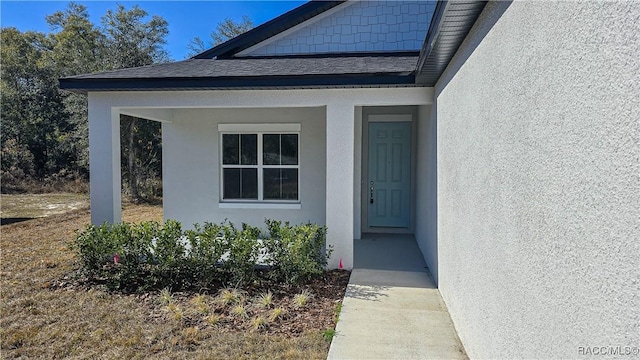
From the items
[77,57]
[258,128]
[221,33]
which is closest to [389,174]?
[258,128]

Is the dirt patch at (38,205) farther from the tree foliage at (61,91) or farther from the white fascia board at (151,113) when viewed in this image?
the white fascia board at (151,113)

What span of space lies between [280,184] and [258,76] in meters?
3.37

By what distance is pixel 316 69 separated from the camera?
705 centimetres

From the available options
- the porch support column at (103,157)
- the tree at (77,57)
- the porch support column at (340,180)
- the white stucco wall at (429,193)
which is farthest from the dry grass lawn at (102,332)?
the tree at (77,57)

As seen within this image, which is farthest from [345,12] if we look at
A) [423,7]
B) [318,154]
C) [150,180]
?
[150,180]

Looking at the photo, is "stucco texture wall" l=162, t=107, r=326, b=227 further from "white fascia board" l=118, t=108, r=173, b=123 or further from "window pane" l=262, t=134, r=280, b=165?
"window pane" l=262, t=134, r=280, b=165

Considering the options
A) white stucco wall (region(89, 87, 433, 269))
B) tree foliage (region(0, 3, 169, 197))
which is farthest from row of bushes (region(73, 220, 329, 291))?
tree foliage (region(0, 3, 169, 197))

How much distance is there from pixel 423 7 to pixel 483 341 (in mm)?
8038

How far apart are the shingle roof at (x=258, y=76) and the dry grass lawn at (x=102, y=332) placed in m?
3.43

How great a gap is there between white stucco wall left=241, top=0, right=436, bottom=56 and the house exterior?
0.03 meters

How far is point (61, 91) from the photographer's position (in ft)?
78.1

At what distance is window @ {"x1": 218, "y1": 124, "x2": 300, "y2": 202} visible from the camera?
937 centimetres

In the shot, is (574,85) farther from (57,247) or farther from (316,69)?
(57,247)

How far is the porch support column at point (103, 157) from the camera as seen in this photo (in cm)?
723
